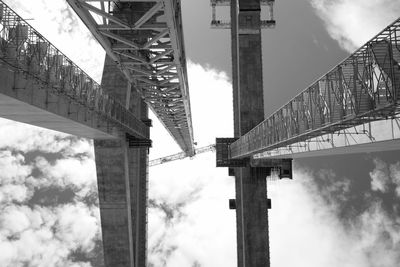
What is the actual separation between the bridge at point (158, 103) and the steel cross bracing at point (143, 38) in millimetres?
101

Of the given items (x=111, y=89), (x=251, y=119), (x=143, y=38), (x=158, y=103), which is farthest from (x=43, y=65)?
(x=158, y=103)

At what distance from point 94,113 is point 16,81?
1123cm

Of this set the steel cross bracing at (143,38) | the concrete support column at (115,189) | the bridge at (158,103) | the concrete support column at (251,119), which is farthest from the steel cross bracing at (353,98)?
the concrete support column at (251,119)

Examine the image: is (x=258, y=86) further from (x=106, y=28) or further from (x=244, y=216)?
(x=106, y=28)

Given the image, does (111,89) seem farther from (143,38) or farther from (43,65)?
(43,65)

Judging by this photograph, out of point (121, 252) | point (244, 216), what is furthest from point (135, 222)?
point (244, 216)

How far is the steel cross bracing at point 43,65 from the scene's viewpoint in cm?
1602

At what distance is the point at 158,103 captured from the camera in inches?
2195

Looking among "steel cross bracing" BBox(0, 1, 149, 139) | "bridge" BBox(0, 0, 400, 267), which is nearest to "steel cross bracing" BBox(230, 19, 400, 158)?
"bridge" BBox(0, 0, 400, 267)

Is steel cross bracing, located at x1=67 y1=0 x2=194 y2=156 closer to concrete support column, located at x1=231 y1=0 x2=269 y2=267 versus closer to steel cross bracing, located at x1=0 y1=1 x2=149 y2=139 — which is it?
steel cross bracing, located at x1=0 y1=1 x2=149 y2=139

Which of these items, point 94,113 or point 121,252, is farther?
point 121,252

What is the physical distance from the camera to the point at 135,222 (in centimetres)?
4688

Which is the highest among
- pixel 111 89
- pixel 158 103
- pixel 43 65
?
pixel 158 103

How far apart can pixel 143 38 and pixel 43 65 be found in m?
12.8
